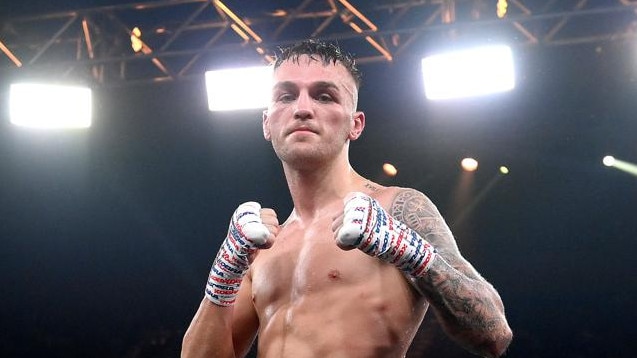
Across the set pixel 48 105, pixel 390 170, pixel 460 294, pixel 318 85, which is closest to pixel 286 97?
pixel 318 85

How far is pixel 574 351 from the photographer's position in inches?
250

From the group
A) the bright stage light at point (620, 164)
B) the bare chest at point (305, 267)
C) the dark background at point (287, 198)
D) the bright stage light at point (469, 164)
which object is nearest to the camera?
the bare chest at point (305, 267)

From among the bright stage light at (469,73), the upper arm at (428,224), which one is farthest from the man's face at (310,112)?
the bright stage light at (469,73)


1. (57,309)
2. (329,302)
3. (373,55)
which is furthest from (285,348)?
(57,309)

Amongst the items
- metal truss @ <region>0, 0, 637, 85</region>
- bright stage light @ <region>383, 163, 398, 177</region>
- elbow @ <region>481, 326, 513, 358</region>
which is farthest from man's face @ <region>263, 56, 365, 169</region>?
bright stage light @ <region>383, 163, 398, 177</region>

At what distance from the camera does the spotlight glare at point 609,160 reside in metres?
6.20

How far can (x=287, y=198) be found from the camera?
680cm

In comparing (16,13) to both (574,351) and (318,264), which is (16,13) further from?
(574,351)

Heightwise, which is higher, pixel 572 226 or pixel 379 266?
pixel 572 226

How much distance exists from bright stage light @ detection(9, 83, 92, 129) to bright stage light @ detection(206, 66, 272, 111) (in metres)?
0.98

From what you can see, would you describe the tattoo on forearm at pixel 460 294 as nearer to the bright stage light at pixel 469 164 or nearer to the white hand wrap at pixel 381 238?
the white hand wrap at pixel 381 238

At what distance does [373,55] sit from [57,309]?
13.1 ft

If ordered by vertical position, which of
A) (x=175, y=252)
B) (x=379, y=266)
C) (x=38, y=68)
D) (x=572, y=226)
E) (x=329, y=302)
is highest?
(x=572, y=226)

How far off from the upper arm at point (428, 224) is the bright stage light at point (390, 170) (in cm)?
468
